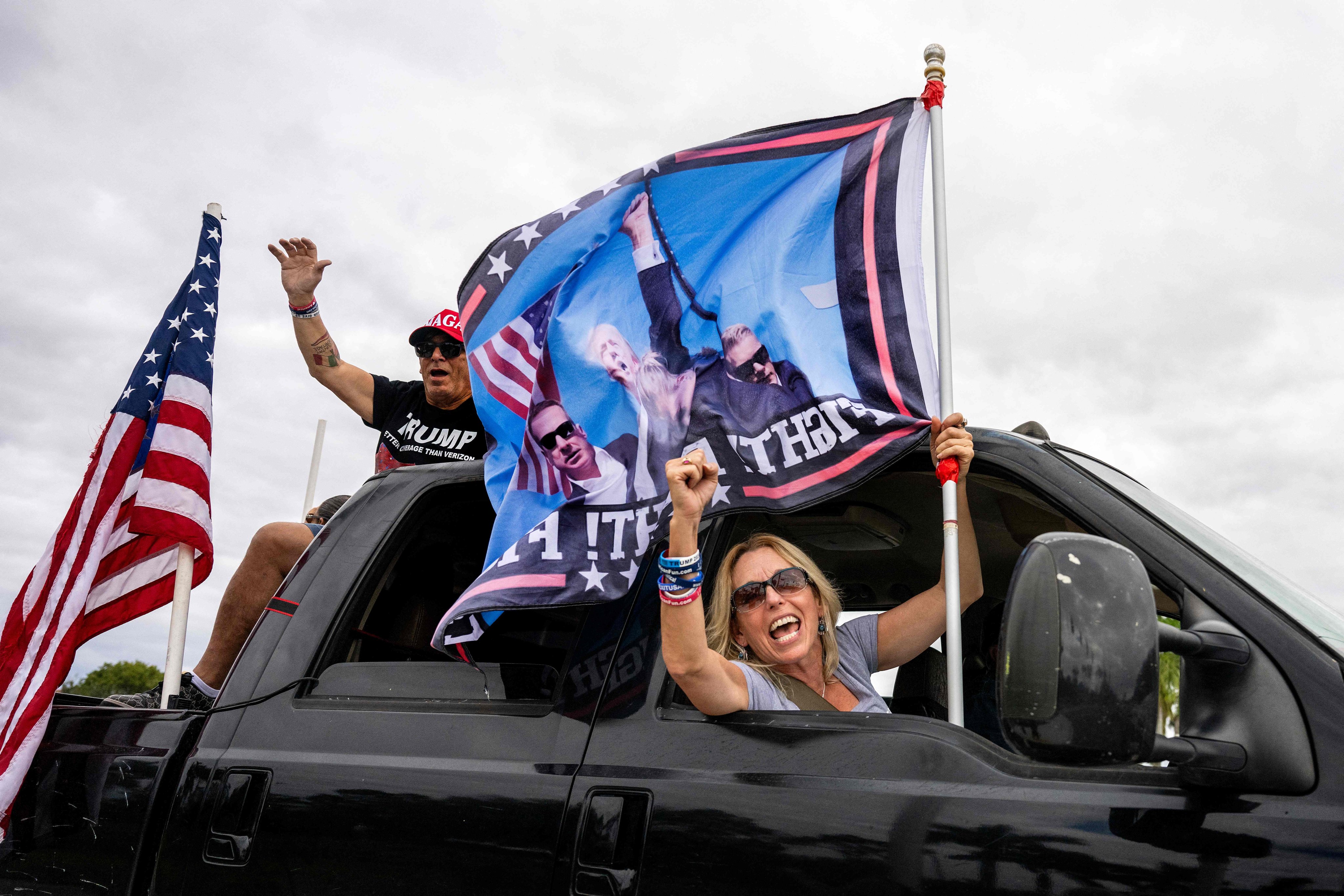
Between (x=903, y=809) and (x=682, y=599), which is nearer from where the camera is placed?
(x=903, y=809)

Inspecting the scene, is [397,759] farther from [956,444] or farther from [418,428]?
[418,428]


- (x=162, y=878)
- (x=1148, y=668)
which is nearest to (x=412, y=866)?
Answer: (x=162, y=878)

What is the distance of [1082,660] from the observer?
1.28 meters

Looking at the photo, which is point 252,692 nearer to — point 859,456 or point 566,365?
point 566,365

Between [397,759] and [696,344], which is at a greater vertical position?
[696,344]

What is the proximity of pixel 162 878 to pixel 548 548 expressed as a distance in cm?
111

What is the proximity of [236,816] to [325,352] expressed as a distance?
2763mm

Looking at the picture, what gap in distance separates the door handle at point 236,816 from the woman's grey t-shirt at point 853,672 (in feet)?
3.53

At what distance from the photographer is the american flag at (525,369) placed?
2.64 m

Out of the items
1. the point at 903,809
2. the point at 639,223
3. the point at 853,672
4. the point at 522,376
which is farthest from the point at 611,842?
the point at 639,223

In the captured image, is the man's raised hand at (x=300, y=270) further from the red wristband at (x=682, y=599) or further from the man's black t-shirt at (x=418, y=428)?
the red wristband at (x=682, y=599)

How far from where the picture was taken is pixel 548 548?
2.39 meters

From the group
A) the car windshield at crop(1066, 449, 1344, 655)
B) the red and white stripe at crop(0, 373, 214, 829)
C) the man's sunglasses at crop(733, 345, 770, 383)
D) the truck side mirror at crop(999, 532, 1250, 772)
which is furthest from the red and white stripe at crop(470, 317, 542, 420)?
the truck side mirror at crop(999, 532, 1250, 772)

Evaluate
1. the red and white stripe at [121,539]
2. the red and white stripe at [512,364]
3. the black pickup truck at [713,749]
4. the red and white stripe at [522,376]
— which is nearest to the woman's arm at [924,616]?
the black pickup truck at [713,749]
